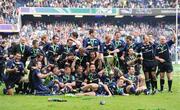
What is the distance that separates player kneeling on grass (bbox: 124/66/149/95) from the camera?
17.2 m

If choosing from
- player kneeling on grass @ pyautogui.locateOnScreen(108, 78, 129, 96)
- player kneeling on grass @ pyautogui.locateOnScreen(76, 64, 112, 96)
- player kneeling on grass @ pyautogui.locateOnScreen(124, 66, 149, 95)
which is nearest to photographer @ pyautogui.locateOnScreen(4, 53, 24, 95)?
player kneeling on grass @ pyautogui.locateOnScreen(76, 64, 112, 96)

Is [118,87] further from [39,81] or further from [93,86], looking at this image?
[39,81]

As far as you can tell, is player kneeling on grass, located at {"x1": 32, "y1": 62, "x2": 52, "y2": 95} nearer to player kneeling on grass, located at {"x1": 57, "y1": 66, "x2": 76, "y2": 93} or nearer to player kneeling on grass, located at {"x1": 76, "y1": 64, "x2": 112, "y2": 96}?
player kneeling on grass, located at {"x1": 57, "y1": 66, "x2": 76, "y2": 93}

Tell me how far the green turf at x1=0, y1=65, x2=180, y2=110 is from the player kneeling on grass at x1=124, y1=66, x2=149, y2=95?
1.71ft

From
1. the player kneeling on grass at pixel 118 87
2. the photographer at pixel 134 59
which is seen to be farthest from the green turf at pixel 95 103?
the photographer at pixel 134 59

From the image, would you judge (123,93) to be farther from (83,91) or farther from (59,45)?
(59,45)

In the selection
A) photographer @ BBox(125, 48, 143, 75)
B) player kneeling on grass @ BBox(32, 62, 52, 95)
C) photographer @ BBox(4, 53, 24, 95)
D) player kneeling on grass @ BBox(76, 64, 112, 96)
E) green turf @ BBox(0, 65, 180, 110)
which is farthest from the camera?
photographer @ BBox(125, 48, 143, 75)

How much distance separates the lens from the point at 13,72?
17.3 meters

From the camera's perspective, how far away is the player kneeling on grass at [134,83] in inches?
677

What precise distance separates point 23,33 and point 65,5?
331 inches

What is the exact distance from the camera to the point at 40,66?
56.1ft

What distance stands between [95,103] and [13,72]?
399 cm

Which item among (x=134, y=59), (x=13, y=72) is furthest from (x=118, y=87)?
(x=13, y=72)

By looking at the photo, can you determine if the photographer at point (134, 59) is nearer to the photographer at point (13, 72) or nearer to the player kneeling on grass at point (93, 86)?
the player kneeling on grass at point (93, 86)
